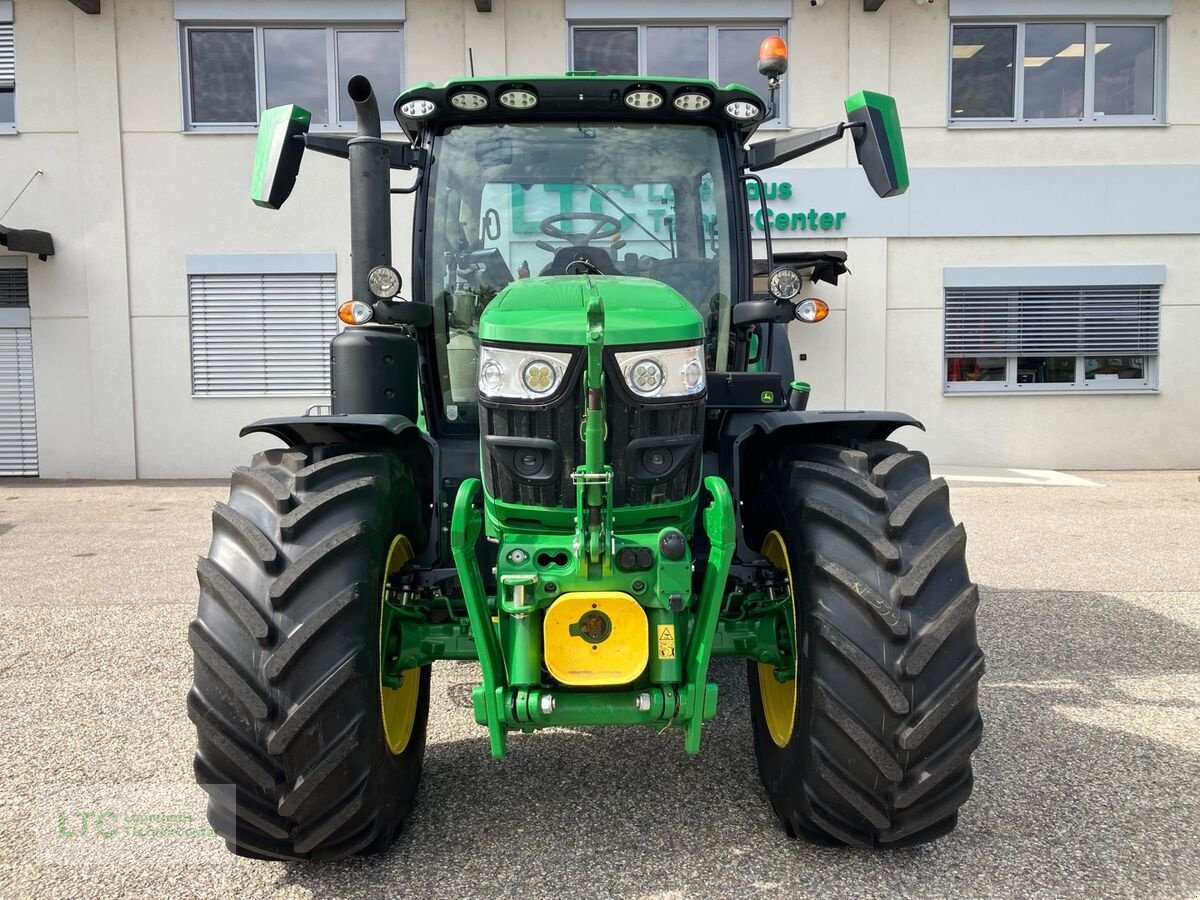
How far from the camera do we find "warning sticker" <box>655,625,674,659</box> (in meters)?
2.53

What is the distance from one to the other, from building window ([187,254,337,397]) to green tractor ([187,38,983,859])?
9.43 meters

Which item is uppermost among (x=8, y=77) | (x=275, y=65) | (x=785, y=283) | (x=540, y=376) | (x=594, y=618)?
(x=275, y=65)

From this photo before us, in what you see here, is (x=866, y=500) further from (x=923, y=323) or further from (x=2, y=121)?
(x=2, y=121)

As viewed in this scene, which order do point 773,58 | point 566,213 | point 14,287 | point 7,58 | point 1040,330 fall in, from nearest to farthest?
point 773,58 < point 566,213 < point 7,58 < point 14,287 < point 1040,330

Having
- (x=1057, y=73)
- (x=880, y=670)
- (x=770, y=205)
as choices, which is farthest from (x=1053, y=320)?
(x=880, y=670)

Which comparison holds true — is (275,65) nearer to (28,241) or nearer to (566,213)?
(28,241)

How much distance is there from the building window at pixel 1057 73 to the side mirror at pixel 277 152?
11.1 meters

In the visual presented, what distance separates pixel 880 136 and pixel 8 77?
1263 cm

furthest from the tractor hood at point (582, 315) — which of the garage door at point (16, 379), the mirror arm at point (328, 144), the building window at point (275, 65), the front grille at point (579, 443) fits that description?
the garage door at point (16, 379)

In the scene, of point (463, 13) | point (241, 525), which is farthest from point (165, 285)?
point (241, 525)

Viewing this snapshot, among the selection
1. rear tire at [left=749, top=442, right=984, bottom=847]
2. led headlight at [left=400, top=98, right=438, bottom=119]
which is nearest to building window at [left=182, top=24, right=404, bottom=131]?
led headlight at [left=400, top=98, right=438, bottom=119]

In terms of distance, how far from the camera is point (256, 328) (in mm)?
12305

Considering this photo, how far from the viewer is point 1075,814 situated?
303cm

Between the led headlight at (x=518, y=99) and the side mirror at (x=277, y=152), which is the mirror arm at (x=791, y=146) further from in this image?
the side mirror at (x=277, y=152)
